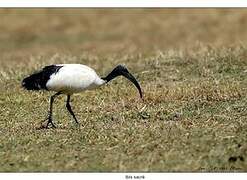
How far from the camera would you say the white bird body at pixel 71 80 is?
33.4 feet

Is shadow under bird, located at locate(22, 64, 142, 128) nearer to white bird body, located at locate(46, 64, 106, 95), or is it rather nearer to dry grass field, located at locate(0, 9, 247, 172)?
white bird body, located at locate(46, 64, 106, 95)

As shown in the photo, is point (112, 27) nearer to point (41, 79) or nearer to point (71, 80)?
point (41, 79)

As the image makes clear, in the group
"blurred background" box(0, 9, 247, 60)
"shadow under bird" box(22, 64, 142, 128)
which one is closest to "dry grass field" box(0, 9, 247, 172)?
"shadow under bird" box(22, 64, 142, 128)

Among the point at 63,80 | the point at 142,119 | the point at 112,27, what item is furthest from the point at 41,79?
the point at 112,27

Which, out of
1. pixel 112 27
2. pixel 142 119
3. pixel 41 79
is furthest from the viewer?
pixel 112 27

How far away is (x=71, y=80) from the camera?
10195 millimetres

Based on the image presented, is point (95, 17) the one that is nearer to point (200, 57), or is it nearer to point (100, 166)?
point (200, 57)

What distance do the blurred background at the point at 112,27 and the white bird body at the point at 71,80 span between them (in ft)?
37.9

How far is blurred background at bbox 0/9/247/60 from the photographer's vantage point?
23.2 m

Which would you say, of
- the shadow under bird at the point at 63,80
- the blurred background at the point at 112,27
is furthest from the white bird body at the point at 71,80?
the blurred background at the point at 112,27

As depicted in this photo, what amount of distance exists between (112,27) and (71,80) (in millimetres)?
15291
